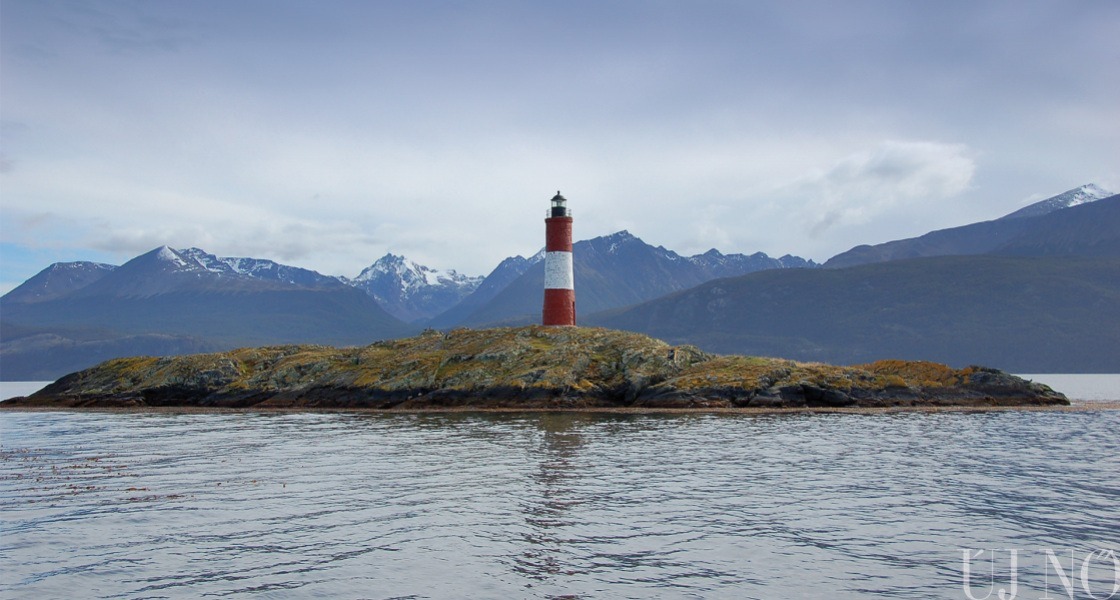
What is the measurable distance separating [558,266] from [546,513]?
231 ft

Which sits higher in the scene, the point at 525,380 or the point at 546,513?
the point at 525,380

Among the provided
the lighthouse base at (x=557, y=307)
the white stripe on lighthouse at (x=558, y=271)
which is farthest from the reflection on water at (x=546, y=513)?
the lighthouse base at (x=557, y=307)

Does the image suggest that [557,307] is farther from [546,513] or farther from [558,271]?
[546,513]

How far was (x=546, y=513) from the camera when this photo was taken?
89.4ft

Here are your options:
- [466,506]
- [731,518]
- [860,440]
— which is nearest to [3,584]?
[466,506]

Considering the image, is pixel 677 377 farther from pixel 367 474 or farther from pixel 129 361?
pixel 129 361

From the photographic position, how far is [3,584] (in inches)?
762

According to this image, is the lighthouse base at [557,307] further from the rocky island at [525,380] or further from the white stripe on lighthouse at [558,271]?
the rocky island at [525,380]

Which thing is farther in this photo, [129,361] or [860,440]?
[129,361]

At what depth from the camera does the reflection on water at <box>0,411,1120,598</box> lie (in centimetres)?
1966

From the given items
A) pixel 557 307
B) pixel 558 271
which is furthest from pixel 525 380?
pixel 558 271

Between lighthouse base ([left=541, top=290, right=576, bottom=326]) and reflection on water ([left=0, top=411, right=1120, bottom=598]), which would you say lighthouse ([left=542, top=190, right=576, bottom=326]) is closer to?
lighthouse base ([left=541, top=290, right=576, bottom=326])

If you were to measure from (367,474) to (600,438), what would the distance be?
17458 mm

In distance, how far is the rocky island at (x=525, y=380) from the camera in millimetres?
75500
